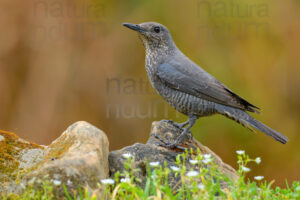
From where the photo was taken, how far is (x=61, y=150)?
13.0ft

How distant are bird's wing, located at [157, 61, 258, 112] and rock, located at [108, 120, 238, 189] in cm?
51

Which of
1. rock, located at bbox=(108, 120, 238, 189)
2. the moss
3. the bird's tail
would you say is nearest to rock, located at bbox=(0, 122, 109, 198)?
the moss

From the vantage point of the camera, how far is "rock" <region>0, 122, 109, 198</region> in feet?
11.5

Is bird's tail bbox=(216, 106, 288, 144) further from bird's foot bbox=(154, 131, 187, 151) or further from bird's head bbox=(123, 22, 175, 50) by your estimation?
bird's head bbox=(123, 22, 175, 50)

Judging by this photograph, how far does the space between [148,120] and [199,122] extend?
77 cm

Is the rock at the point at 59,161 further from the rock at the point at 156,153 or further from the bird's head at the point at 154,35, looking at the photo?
the bird's head at the point at 154,35

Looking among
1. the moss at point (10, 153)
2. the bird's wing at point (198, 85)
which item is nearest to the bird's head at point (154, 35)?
the bird's wing at point (198, 85)

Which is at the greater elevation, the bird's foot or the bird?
the bird

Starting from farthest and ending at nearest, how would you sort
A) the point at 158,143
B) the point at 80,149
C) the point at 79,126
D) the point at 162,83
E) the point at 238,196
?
1. the point at 162,83
2. the point at 158,143
3. the point at 79,126
4. the point at 80,149
5. the point at 238,196

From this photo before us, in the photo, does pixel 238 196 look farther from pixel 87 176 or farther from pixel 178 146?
pixel 178 146

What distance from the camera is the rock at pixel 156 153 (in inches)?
166

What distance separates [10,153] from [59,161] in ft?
2.63


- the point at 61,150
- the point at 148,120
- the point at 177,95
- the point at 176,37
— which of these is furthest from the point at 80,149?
the point at 176,37

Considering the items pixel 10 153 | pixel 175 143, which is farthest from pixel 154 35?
pixel 10 153
